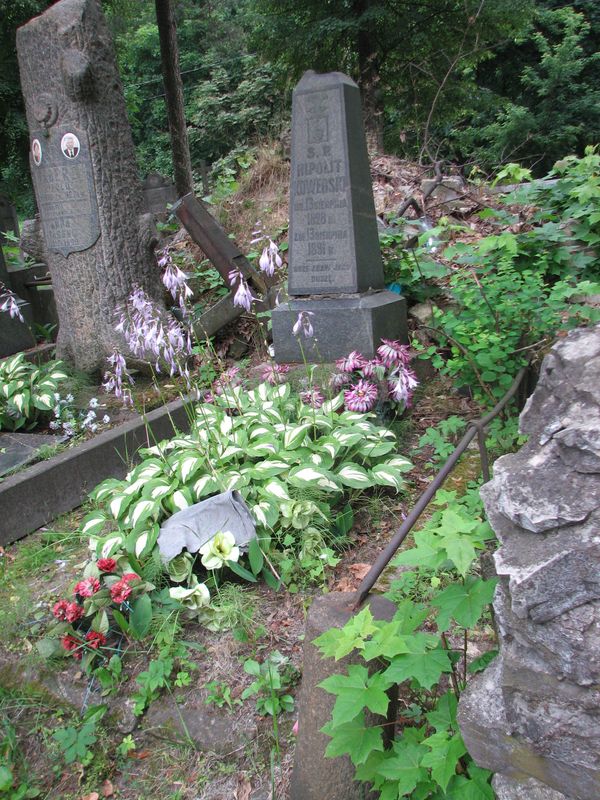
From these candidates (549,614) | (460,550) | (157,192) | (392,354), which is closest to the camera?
(549,614)

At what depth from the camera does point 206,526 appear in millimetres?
2852

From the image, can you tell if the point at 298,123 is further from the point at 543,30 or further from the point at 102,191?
the point at 543,30

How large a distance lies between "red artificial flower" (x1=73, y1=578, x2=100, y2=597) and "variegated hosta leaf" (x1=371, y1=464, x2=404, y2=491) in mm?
1430

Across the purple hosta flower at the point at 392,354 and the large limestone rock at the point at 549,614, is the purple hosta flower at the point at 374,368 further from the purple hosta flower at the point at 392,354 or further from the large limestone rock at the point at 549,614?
the large limestone rock at the point at 549,614

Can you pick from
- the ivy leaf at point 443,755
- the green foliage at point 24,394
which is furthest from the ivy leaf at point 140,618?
the green foliage at point 24,394

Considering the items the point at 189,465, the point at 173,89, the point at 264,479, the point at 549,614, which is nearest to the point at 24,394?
the point at 189,465

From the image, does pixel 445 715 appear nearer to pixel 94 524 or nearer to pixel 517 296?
pixel 94 524

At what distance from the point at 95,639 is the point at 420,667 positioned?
1.59 metres

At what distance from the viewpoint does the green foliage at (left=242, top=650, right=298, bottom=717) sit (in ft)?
7.41

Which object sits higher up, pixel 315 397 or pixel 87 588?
pixel 315 397

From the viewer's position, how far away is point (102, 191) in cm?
518

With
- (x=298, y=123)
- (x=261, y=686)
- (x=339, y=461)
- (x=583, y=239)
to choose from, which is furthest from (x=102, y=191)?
→ (x=261, y=686)

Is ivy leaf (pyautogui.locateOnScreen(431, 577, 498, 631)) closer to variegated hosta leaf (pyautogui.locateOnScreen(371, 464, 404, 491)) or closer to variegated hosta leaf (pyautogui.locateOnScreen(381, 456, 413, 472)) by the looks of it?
variegated hosta leaf (pyautogui.locateOnScreen(371, 464, 404, 491))

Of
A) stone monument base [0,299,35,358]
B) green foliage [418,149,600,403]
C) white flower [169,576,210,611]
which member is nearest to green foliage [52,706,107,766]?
white flower [169,576,210,611]
